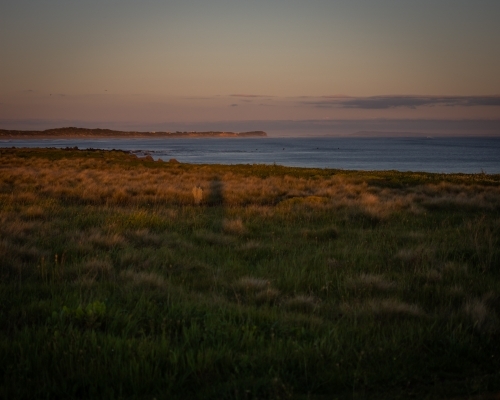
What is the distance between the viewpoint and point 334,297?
19.0 ft

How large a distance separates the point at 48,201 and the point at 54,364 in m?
10.8

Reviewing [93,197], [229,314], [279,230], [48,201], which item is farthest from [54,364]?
[93,197]

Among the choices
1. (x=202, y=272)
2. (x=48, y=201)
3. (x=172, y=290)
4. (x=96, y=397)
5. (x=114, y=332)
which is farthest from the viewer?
(x=48, y=201)

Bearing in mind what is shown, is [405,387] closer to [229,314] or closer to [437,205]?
[229,314]

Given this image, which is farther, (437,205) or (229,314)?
(437,205)

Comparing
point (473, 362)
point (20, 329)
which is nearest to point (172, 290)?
point (20, 329)

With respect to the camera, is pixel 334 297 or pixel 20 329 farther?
pixel 334 297

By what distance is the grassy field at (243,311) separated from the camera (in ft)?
11.9

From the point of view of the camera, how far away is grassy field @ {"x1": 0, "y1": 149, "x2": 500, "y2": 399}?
364cm

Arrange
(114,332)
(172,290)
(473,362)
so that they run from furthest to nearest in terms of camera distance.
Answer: (172,290) < (114,332) < (473,362)

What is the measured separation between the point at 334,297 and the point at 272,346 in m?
1.86

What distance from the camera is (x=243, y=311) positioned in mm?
5000

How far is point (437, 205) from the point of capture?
14.8 metres

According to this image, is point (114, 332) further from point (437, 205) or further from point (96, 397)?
point (437, 205)
